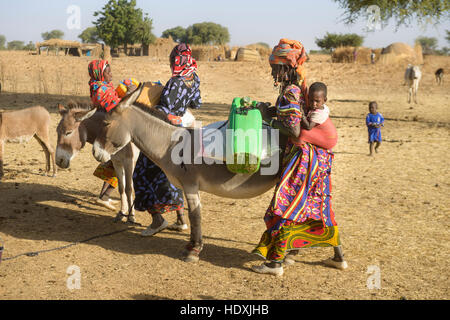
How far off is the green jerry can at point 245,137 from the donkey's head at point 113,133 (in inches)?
46.0

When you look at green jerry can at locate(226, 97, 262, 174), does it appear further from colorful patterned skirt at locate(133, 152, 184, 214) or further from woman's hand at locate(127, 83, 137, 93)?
woman's hand at locate(127, 83, 137, 93)

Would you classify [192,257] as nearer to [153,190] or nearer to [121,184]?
[153,190]

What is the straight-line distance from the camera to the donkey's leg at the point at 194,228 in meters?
4.89

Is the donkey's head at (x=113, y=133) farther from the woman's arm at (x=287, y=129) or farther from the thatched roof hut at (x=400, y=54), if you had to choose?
the thatched roof hut at (x=400, y=54)

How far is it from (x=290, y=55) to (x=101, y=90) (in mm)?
2556

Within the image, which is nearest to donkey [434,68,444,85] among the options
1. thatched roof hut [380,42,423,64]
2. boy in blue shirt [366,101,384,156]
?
thatched roof hut [380,42,423,64]

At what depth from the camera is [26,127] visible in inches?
347

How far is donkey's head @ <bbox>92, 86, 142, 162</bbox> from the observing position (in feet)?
15.6

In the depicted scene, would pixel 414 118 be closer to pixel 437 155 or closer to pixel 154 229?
pixel 437 155

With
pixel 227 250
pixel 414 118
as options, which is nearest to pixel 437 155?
pixel 414 118

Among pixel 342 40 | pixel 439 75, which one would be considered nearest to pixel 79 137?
pixel 439 75

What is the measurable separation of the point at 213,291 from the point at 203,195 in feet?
11.8

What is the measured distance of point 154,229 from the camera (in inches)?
230

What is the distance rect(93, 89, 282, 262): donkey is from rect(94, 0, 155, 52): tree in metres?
45.3
